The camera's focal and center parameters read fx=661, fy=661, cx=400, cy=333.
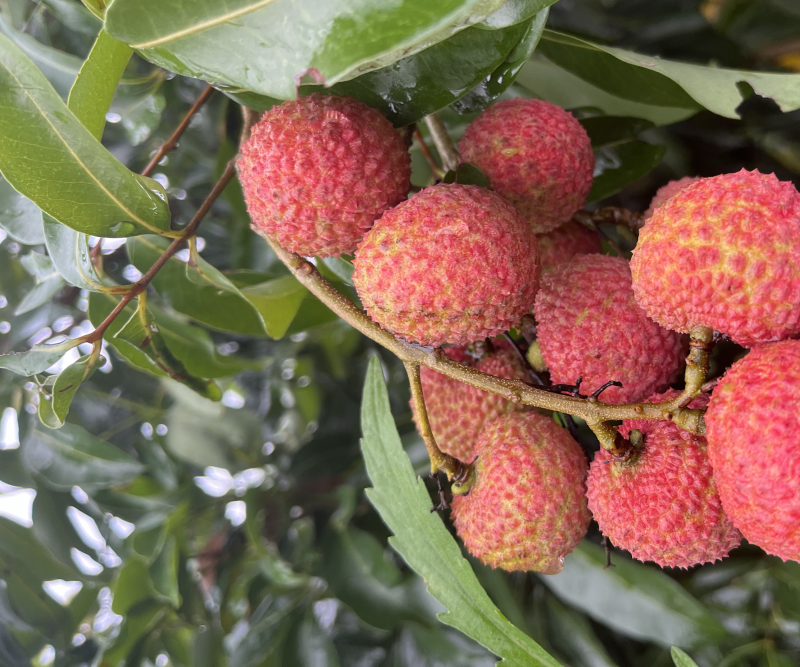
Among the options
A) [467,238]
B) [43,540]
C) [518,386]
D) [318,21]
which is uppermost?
[318,21]

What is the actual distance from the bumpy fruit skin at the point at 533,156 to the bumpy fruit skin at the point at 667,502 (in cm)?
21

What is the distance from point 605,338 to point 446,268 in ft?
0.54

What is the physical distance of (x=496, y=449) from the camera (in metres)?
0.60

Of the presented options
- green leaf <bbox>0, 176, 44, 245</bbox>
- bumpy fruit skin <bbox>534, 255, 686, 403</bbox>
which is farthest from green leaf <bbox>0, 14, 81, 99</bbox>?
bumpy fruit skin <bbox>534, 255, 686, 403</bbox>

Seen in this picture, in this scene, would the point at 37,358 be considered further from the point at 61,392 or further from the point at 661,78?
the point at 661,78

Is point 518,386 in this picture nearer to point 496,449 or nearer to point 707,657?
point 496,449

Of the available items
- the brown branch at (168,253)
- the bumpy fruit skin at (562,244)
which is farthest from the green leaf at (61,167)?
the bumpy fruit skin at (562,244)

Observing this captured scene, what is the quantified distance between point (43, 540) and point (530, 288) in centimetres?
103

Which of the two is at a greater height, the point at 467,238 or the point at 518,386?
the point at 467,238

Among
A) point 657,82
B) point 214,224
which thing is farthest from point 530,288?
point 214,224

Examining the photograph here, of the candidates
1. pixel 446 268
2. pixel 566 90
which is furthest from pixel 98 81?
pixel 566 90

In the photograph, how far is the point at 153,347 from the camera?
2.52 feet

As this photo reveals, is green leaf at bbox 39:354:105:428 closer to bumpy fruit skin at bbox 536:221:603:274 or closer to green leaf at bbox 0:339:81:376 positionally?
green leaf at bbox 0:339:81:376

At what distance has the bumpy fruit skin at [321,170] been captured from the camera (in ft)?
1.78
